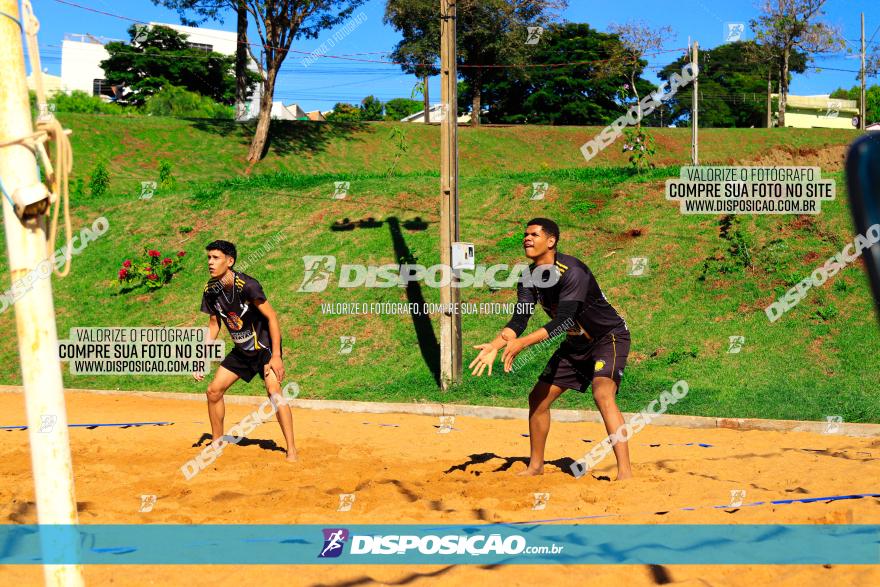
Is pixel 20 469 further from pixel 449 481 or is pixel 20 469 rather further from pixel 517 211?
pixel 517 211

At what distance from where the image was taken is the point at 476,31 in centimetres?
4962

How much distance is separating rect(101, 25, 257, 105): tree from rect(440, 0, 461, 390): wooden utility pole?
5381 centimetres

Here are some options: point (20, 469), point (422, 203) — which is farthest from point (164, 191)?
point (20, 469)

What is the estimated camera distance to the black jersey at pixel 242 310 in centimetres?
798

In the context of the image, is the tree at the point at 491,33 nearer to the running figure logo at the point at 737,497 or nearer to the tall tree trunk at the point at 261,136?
the tall tree trunk at the point at 261,136

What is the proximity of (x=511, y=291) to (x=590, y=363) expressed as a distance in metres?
9.19

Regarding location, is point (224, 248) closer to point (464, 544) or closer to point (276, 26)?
point (464, 544)

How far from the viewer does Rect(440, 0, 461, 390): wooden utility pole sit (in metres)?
12.9

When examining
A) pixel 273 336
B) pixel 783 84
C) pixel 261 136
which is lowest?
pixel 273 336

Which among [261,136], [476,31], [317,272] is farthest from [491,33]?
[317,272]

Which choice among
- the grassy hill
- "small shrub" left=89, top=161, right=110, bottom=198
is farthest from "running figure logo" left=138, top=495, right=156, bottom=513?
"small shrub" left=89, top=161, right=110, bottom=198

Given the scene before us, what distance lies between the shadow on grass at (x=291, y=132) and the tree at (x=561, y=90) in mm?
22011

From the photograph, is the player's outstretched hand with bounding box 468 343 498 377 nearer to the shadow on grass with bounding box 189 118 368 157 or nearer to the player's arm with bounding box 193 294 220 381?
the player's arm with bounding box 193 294 220 381

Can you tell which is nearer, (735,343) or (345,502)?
(345,502)
